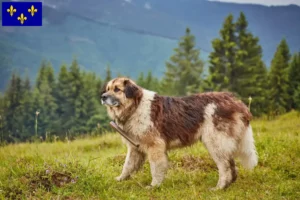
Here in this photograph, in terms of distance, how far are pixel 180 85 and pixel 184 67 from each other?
197cm

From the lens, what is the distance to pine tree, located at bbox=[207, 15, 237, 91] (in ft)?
106

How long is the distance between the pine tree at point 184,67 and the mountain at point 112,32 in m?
65.5

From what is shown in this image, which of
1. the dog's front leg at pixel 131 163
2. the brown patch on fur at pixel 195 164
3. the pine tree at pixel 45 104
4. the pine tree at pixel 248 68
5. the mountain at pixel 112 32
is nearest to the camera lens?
the dog's front leg at pixel 131 163

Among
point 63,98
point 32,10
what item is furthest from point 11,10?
point 63,98

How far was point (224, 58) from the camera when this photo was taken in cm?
3369

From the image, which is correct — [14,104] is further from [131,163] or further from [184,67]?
[131,163]

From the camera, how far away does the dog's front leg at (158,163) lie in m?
6.33

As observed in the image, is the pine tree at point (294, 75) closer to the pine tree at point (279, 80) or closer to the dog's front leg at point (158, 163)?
the pine tree at point (279, 80)

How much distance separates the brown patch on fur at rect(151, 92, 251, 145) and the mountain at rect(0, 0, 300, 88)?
10206 centimetres

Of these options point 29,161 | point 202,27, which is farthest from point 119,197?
point 202,27

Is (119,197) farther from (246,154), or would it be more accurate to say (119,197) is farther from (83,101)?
(83,101)

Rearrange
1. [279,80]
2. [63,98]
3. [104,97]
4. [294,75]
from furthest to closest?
[63,98] < [294,75] < [279,80] < [104,97]

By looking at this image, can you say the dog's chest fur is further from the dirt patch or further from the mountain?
the mountain

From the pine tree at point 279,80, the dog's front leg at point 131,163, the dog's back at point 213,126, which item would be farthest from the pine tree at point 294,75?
the dog's front leg at point 131,163
